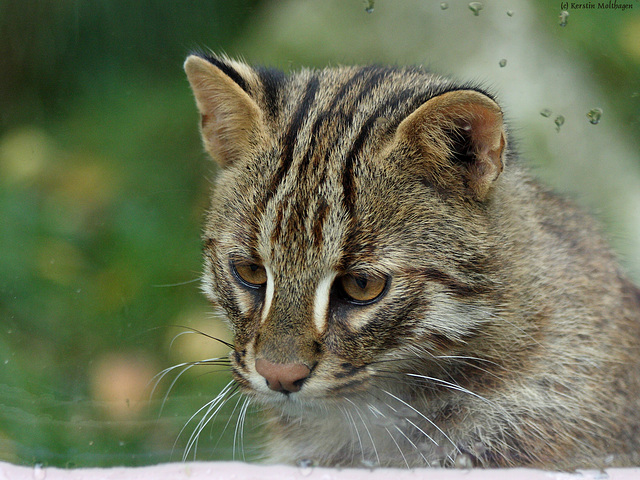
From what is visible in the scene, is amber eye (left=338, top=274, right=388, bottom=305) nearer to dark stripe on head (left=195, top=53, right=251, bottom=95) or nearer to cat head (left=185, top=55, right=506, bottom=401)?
cat head (left=185, top=55, right=506, bottom=401)

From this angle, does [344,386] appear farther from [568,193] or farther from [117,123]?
[117,123]

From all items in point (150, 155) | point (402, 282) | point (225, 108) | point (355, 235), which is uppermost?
point (225, 108)

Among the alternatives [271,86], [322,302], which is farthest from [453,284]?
[271,86]

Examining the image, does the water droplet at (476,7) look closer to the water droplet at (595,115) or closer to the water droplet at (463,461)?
the water droplet at (595,115)

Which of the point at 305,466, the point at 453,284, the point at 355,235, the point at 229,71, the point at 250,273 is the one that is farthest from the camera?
the point at 305,466

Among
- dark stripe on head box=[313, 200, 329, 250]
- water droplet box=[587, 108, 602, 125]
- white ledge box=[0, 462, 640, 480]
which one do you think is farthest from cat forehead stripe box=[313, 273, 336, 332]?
water droplet box=[587, 108, 602, 125]

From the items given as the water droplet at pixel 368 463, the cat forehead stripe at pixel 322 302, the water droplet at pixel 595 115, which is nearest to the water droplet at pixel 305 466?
the water droplet at pixel 368 463

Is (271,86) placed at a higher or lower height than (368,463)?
higher

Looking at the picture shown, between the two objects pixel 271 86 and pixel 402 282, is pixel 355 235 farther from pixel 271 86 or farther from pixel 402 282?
pixel 271 86
